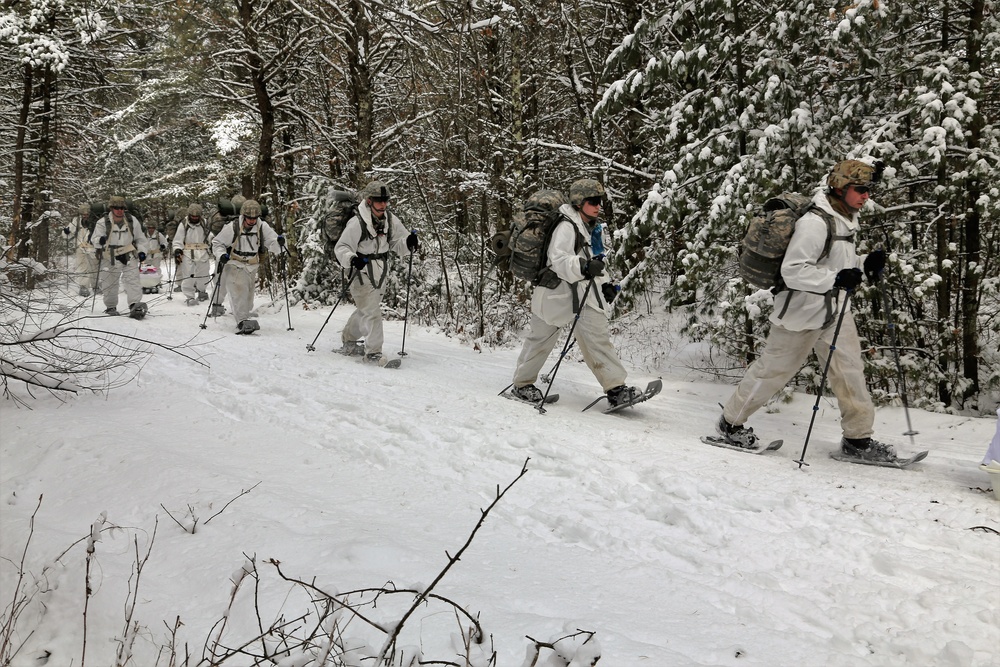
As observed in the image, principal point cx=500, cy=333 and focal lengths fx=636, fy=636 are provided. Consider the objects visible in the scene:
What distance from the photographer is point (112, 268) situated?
40.5 ft

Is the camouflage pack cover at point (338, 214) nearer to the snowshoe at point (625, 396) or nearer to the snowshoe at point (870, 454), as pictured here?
the snowshoe at point (625, 396)

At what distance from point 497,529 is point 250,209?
9.00 meters

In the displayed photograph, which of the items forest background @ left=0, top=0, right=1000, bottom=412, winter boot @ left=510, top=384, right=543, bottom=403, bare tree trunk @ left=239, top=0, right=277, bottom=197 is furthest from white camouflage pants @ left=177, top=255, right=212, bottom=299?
winter boot @ left=510, top=384, right=543, bottom=403

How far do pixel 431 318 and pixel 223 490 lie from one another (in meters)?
A: 9.46

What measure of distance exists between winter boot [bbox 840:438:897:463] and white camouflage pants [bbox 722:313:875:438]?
0.20ft

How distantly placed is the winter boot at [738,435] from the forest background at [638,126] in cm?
161

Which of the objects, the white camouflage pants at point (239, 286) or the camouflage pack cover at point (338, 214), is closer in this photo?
the camouflage pack cover at point (338, 214)

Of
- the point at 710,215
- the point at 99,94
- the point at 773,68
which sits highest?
the point at 99,94

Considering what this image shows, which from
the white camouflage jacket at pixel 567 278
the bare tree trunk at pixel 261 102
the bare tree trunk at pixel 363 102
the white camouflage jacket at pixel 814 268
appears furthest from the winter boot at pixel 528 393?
the bare tree trunk at pixel 261 102

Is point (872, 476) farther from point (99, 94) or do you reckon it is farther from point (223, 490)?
point (99, 94)

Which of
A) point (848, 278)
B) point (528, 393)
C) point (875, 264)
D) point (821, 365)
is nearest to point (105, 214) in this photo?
point (528, 393)

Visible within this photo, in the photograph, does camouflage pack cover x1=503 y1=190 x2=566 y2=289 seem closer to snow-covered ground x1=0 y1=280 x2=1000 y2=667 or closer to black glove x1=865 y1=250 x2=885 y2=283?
snow-covered ground x1=0 y1=280 x2=1000 y2=667

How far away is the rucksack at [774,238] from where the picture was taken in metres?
5.31

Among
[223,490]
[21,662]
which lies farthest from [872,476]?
[21,662]
